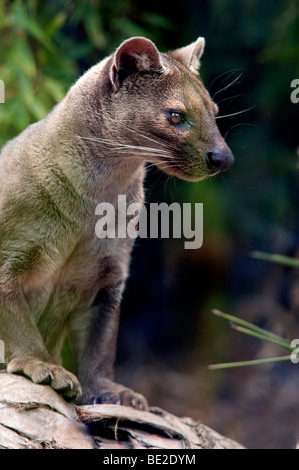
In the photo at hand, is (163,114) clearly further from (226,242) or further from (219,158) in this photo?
(226,242)

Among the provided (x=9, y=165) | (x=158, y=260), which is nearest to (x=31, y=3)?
(x=9, y=165)

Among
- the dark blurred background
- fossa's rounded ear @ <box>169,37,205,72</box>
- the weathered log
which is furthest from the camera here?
the dark blurred background

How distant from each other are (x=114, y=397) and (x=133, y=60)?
1550 mm

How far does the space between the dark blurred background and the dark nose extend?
220 cm

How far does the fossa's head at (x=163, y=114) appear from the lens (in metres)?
2.56

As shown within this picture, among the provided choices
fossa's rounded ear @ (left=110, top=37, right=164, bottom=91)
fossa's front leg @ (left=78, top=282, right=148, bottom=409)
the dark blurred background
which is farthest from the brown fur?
the dark blurred background

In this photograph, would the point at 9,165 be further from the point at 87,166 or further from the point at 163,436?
the point at 163,436

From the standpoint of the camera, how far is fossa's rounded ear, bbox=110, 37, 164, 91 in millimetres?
2562

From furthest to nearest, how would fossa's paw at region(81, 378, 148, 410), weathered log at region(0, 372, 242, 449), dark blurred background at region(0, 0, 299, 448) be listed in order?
dark blurred background at region(0, 0, 299, 448), fossa's paw at region(81, 378, 148, 410), weathered log at region(0, 372, 242, 449)

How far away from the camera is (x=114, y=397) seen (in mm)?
2996

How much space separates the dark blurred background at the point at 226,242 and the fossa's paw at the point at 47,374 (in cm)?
249

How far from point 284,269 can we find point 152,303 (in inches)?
53.4

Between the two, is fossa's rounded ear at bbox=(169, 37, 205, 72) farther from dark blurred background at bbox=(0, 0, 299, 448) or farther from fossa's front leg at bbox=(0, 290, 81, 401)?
dark blurred background at bbox=(0, 0, 299, 448)

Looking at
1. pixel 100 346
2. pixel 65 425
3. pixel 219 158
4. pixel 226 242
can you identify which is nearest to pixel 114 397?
pixel 100 346
